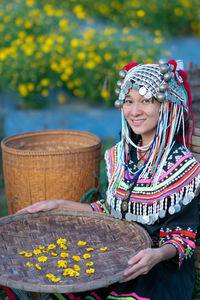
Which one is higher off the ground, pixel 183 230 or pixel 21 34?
pixel 21 34

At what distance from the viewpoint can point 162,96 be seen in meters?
1.77

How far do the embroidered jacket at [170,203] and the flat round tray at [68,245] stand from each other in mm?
70

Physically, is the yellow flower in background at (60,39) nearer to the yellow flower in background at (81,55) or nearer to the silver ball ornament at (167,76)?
the yellow flower in background at (81,55)

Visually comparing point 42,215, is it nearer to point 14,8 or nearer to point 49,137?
point 49,137

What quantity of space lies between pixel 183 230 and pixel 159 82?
621mm

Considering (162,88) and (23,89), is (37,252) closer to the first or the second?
(162,88)

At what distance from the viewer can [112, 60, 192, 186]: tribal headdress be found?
5.94 feet

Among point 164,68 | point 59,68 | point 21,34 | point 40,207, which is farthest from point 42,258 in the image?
point 21,34

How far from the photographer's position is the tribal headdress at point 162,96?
5.94 ft

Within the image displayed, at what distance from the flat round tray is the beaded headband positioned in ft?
1.85

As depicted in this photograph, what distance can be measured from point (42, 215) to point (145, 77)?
2.59ft

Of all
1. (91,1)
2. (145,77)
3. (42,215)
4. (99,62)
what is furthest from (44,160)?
(91,1)

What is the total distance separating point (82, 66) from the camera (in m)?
4.59

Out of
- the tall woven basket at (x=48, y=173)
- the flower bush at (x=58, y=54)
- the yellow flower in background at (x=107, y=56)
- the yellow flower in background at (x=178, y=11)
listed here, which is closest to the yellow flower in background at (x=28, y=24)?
the flower bush at (x=58, y=54)
